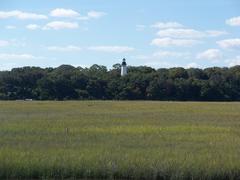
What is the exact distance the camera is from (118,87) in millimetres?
105125

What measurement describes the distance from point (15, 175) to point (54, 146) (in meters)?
4.85

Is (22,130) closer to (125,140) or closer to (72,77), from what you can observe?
(125,140)

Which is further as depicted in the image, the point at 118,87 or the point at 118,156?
the point at 118,87

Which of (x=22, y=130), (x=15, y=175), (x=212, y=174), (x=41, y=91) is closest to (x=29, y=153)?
(x=15, y=175)

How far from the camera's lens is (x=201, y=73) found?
369 ft

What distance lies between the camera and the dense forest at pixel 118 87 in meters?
101

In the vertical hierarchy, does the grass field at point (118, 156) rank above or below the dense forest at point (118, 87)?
below

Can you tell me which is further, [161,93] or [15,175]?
[161,93]

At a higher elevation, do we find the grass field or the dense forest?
the dense forest

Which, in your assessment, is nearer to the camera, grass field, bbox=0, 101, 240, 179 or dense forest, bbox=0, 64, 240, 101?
grass field, bbox=0, 101, 240, 179

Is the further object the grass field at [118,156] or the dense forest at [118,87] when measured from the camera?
the dense forest at [118,87]

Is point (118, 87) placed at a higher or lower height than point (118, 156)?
higher

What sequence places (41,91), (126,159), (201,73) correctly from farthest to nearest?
(201,73), (41,91), (126,159)

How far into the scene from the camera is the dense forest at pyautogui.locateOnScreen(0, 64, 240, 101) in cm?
10069
